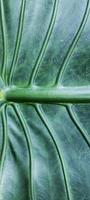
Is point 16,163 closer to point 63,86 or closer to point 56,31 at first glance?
point 63,86

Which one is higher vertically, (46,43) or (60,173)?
(46,43)

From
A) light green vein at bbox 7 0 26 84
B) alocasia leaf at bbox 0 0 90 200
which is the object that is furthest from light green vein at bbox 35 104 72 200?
light green vein at bbox 7 0 26 84

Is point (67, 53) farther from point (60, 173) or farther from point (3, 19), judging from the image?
point (60, 173)

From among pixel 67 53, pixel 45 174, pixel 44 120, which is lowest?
pixel 45 174

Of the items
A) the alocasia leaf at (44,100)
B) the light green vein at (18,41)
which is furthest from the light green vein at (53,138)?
the light green vein at (18,41)

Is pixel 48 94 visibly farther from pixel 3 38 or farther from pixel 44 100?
pixel 3 38

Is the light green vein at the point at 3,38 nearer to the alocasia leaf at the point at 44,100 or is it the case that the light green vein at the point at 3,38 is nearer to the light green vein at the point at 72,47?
the alocasia leaf at the point at 44,100

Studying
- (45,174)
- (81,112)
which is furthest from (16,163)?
(81,112)

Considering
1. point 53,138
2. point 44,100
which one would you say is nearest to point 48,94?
point 44,100
